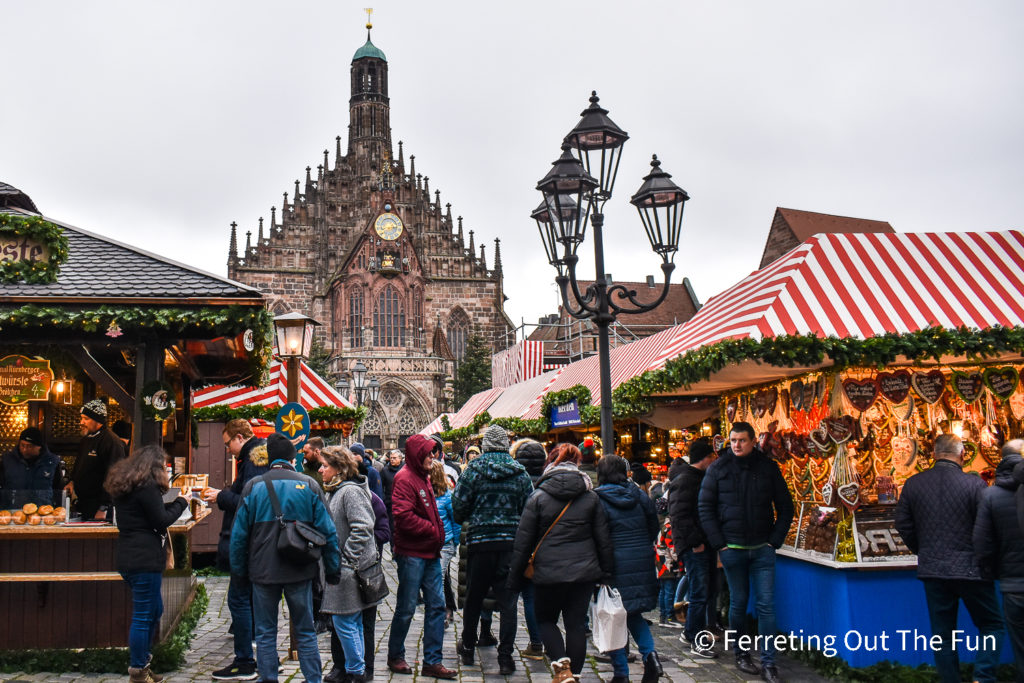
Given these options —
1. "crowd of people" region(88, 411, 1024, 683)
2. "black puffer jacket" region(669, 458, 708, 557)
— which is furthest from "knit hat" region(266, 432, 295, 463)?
"black puffer jacket" region(669, 458, 708, 557)

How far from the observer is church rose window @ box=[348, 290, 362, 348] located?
1800 inches

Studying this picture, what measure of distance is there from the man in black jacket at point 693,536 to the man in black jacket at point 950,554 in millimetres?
1751

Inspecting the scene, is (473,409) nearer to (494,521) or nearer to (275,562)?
(494,521)

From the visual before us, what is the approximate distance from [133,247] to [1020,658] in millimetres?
7587

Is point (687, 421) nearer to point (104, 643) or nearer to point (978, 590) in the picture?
point (978, 590)

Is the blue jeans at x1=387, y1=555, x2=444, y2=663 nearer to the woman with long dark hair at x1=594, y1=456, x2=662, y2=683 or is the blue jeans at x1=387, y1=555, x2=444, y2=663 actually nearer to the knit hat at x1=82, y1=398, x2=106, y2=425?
the woman with long dark hair at x1=594, y1=456, x2=662, y2=683

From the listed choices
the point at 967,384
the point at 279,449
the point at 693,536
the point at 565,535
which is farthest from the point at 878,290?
the point at 279,449

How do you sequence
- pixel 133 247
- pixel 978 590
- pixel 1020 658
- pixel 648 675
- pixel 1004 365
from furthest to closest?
pixel 133 247 → pixel 1004 365 → pixel 648 675 → pixel 978 590 → pixel 1020 658

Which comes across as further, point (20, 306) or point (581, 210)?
point (581, 210)

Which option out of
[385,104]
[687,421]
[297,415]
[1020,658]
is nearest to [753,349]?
[1020,658]

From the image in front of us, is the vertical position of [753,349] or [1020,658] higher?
[753,349]

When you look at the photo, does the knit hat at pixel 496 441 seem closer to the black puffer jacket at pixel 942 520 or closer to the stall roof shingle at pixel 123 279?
the stall roof shingle at pixel 123 279

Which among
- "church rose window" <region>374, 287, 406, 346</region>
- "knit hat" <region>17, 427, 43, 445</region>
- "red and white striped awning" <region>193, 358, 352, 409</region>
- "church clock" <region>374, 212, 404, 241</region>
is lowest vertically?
"knit hat" <region>17, 427, 43, 445</region>

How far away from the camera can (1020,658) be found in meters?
4.74
